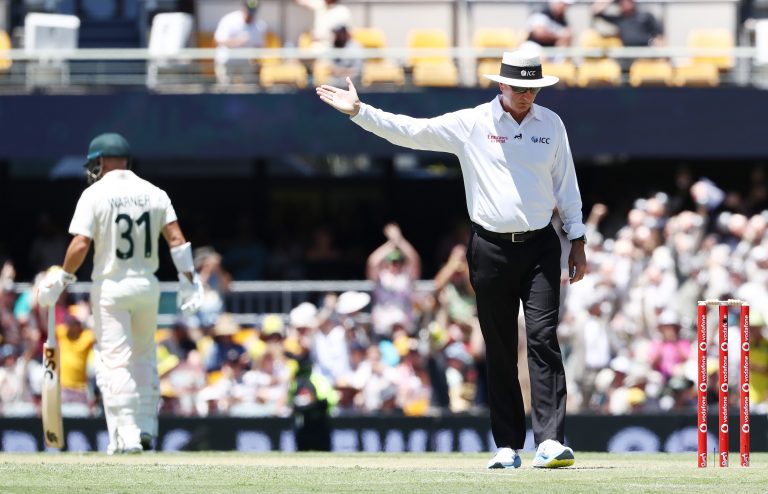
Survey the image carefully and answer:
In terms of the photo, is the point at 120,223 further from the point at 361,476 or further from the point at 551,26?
the point at 551,26

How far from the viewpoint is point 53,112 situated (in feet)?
58.3

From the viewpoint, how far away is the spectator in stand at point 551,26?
1680 centimetres

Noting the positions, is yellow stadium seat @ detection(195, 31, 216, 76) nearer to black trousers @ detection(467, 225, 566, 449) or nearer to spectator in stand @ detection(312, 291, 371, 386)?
spectator in stand @ detection(312, 291, 371, 386)

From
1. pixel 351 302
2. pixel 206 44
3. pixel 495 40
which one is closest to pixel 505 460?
pixel 351 302

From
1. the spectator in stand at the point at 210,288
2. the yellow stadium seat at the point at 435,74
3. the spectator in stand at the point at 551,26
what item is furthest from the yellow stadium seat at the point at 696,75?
the spectator in stand at the point at 210,288

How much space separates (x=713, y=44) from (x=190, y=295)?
9206 millimetres

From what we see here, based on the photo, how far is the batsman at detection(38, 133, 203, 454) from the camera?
9.38 metres

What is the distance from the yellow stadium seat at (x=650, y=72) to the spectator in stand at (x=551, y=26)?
2.81ft

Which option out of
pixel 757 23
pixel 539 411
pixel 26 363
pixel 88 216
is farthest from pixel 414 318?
pixel 539 411

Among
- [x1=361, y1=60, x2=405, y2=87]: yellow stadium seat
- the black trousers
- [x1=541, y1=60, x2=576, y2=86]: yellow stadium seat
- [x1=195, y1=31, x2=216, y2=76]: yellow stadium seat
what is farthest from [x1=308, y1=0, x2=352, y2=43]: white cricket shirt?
the black trousers

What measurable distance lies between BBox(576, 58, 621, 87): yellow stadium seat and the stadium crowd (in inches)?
96.6

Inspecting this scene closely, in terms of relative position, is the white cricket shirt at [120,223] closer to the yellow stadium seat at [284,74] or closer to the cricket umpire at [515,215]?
the cricket umpire at [515,215]

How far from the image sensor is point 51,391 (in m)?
9.68

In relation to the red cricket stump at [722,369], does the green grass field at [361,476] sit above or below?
below
